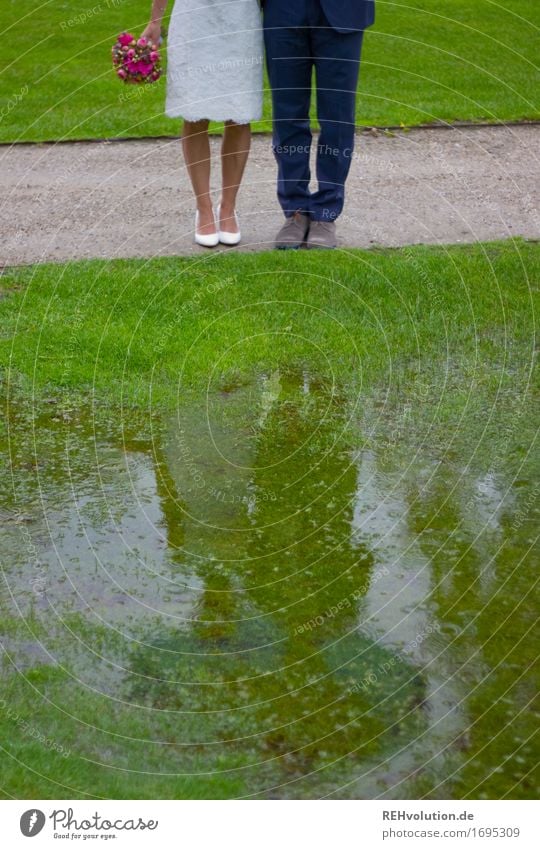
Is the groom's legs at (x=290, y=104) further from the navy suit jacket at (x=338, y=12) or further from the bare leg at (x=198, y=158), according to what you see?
the bare leg at (x=198, y=158)

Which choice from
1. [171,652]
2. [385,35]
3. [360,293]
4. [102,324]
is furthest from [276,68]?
[385,35]

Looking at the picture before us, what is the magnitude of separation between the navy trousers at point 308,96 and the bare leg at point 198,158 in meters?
0.42

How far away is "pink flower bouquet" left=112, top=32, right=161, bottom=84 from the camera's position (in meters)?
6.47

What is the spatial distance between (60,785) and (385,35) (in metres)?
9.84

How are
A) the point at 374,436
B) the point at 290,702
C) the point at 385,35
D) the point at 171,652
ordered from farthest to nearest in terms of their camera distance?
the point at 385,35 → the point at 374,436 → the point at 171,652 → the point at 290,702

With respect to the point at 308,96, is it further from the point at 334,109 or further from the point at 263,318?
the point at 263,318

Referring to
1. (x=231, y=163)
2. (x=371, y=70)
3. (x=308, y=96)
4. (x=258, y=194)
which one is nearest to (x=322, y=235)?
(x=231, y=163)

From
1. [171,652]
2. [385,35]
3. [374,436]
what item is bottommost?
[171,652]

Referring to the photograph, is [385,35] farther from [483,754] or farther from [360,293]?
[483,754]

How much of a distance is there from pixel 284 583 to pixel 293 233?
131 inches

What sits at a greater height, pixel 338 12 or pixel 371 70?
pixel 371 70

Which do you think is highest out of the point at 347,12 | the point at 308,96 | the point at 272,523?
the point at 347,12

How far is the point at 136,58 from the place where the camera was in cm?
647

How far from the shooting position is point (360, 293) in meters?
6.11
